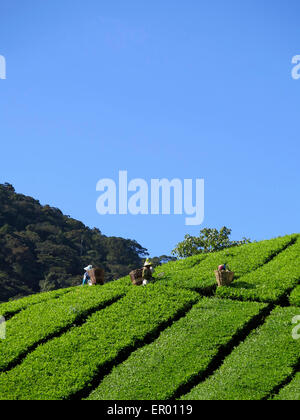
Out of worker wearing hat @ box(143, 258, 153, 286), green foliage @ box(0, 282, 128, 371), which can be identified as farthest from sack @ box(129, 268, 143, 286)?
green foliage @ box(0, 282, 128, 371)

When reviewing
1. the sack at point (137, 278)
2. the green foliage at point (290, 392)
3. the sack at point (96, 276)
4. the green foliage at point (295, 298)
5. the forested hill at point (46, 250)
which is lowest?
the green foliage at point (290, 392)

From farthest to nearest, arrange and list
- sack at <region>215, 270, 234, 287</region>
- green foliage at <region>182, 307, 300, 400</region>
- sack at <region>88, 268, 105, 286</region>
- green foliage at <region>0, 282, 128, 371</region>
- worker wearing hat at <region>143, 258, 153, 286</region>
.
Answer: sack at <region>88, 268, 105, 286</region>
worker wearing hat at <region>143, 258, 153, 286</region>
sack at <region>215, 270, 234, 287</region>
green foliage at <region>0, 282, 128, 371</region>
green foliage at <region>182, 307, 300, 400</region>

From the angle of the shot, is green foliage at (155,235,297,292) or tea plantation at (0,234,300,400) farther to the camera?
green foliage at (155,235,297,292)

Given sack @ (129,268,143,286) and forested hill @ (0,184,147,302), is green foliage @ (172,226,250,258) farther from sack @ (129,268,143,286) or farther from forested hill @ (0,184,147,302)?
forested hill @ (0,184,147,302)

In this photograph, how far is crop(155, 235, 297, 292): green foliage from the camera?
83.7ft

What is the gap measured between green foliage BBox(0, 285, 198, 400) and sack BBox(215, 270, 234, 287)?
4.44ft

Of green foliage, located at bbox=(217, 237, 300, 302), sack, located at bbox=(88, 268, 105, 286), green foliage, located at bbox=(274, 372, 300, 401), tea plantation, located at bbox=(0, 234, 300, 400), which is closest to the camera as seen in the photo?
green foliage, located at bbox=(274, 372, 300, 401)

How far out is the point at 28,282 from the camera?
84.7 metres

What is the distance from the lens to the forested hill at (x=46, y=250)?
83.9 meters

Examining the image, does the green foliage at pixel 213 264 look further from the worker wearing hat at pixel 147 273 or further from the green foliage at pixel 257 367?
the green foliage at pixel 257 367

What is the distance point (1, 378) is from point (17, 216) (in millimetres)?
84828

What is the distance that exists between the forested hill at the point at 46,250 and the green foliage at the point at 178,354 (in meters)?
59.0

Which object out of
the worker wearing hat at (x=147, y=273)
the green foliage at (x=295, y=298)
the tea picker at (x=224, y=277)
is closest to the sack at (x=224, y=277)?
the tea picker at (x=224, y=277)
